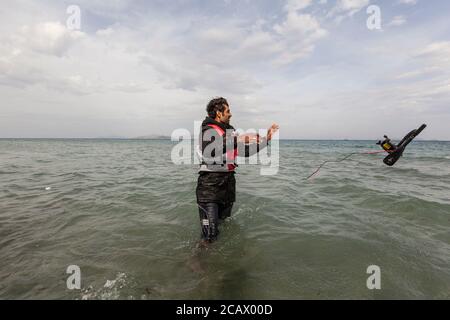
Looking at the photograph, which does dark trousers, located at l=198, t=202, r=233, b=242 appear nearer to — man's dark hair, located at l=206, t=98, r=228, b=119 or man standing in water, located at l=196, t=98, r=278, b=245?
man standing in water, located at l=196, t=98, r=278, b=245

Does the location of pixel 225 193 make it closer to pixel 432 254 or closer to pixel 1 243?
pixel 432 254

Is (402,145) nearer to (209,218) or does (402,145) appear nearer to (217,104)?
(217,104)

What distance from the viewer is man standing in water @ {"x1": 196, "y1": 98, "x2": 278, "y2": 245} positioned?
4719mm

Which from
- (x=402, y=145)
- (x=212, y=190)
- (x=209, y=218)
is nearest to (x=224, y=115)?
(x=212, y=190)

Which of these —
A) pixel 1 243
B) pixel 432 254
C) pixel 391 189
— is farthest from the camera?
pixel 391 189

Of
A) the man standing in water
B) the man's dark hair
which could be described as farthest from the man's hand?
the man's dark hair

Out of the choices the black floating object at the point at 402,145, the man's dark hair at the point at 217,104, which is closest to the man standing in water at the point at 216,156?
the man's dark hair at the point at 217,104

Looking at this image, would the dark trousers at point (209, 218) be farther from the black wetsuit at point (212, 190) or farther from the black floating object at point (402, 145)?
the black floating object at point (402, 145)

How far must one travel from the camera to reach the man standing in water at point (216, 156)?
186 inches

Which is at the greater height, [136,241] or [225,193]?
[225,193]
